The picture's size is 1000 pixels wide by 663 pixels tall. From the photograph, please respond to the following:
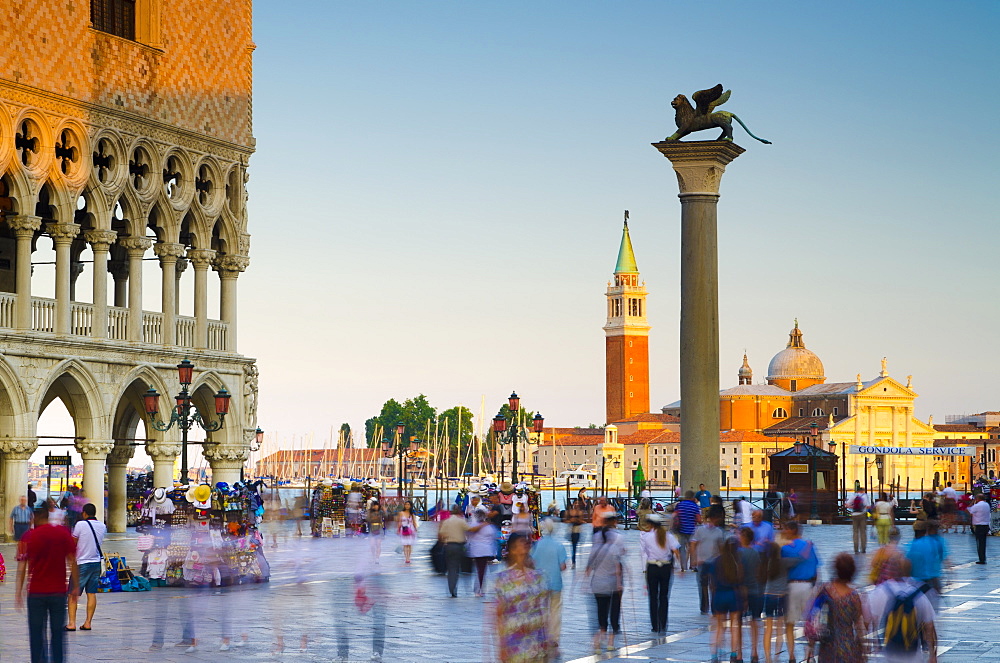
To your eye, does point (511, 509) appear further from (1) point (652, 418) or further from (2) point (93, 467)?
(1) point (652, 418)

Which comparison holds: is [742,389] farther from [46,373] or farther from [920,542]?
[920,542]

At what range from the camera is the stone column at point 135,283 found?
31781 mm

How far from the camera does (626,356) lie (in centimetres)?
16650

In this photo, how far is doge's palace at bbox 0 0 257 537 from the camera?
96.4 feet

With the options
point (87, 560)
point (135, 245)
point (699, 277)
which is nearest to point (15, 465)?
point (135, 245)

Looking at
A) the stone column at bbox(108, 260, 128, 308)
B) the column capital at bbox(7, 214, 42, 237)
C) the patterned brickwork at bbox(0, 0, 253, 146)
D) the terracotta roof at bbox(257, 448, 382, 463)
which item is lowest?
the terracotta roof at bbox(257, 448, 382, 463)

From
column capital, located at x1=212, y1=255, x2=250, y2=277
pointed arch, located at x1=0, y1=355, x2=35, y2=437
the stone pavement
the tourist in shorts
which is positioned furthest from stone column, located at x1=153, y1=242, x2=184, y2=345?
the tourist in shorts

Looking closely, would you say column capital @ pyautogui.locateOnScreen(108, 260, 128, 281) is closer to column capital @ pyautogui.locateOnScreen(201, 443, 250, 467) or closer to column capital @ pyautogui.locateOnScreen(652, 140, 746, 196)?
column capital @ pyautogui.locateOnScreen(201, 443, 250, 467)

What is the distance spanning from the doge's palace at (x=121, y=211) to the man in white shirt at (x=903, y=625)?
71.8ft

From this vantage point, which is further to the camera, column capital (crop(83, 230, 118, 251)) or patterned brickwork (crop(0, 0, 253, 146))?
column capital (crop(83, 230, 118, 251))

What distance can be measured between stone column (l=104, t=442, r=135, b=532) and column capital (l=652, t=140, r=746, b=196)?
15.8 metres

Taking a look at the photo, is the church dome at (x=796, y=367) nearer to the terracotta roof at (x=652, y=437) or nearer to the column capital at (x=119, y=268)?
the terracotta roof at (x=652, y=437)

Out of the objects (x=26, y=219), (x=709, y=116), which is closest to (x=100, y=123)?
(x=26, y=219)

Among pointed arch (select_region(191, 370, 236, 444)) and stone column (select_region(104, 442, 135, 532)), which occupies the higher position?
pointed arch (select_region(191, 370, 236, 444))
